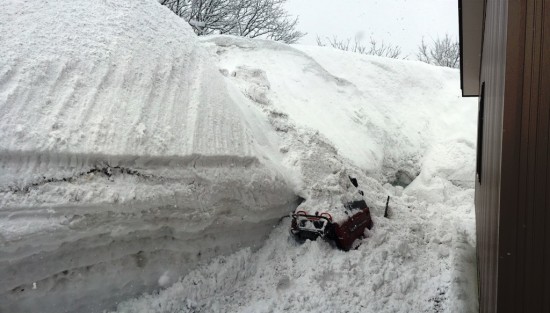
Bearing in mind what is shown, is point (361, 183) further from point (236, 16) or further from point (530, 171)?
point (236, 16)

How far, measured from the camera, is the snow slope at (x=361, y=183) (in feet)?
14.0

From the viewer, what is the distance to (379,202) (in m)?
6.17

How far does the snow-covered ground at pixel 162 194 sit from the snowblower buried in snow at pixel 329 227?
0.14 m

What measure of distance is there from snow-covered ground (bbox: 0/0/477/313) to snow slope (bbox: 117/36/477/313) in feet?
0.08

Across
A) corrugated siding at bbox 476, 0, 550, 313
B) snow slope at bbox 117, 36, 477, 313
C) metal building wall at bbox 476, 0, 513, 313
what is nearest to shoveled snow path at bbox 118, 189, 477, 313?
snow slope at bbox 117, 36, 477, 313

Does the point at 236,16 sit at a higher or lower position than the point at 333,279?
higher

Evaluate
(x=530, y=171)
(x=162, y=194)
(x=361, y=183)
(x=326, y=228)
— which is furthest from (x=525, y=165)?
(x=361, y=183)

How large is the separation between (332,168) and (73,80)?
3.37 metres

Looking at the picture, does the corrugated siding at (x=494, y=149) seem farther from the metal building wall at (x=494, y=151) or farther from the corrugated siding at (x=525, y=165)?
the corrugated siding at (x=525, y=165)

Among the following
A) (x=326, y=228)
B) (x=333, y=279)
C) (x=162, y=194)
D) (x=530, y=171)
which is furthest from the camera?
(x=326, y=228)

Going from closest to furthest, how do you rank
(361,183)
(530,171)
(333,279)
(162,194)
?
(530,171) < (162,194) < (333,279) < (361,183)

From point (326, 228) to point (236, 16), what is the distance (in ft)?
50.4

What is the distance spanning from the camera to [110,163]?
3588mm

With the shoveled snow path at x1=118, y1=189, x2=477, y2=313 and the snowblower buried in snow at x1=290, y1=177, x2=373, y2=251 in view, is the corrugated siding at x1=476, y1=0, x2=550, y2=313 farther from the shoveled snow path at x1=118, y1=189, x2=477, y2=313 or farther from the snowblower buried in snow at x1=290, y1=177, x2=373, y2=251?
the snowblower buried in snow at x1=290, y1=177, x2=373, y2=251
